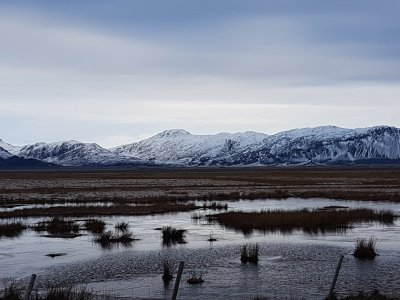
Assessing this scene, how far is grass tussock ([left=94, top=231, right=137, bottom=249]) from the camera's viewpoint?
102ft

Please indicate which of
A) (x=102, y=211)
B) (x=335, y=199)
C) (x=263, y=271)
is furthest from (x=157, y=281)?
(x=335, y=199)

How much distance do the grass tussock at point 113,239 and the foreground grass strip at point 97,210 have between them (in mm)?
14130

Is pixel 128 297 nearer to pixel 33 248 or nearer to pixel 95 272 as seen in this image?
pixel 95 272

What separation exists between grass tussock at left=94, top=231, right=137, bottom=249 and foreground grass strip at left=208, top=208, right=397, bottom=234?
24.1 ft

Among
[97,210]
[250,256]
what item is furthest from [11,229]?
[250,256]

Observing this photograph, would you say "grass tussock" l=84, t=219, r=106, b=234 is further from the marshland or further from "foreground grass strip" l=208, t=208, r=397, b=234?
"foreground grass strip" l=208, t=208, r=397, b=234

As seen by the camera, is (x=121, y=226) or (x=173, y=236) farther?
(x=121, y=226)

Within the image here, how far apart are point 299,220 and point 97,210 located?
19.0 meters

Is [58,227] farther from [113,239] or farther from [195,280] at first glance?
[195,280]

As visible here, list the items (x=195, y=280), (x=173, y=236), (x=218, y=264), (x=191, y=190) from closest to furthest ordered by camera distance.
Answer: (x=195, y=280) < (x=218, y=264) < (x=173, y=236) < (x=191, y=190)

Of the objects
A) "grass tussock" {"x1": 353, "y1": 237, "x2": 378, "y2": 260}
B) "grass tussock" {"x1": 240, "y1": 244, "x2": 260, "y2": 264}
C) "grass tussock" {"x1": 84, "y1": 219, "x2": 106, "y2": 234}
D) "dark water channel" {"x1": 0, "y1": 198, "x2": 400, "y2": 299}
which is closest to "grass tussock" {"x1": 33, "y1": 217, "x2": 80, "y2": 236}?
"grass tussock" {"x1": 84, "y1": 219, "x2": 106, "y2": 234}

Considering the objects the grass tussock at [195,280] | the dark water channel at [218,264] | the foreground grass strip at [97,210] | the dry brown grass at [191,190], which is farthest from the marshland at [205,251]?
the dry brown grass at [191,190]

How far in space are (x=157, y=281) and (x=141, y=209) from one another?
96.8 feet

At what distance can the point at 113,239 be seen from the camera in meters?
32.4
